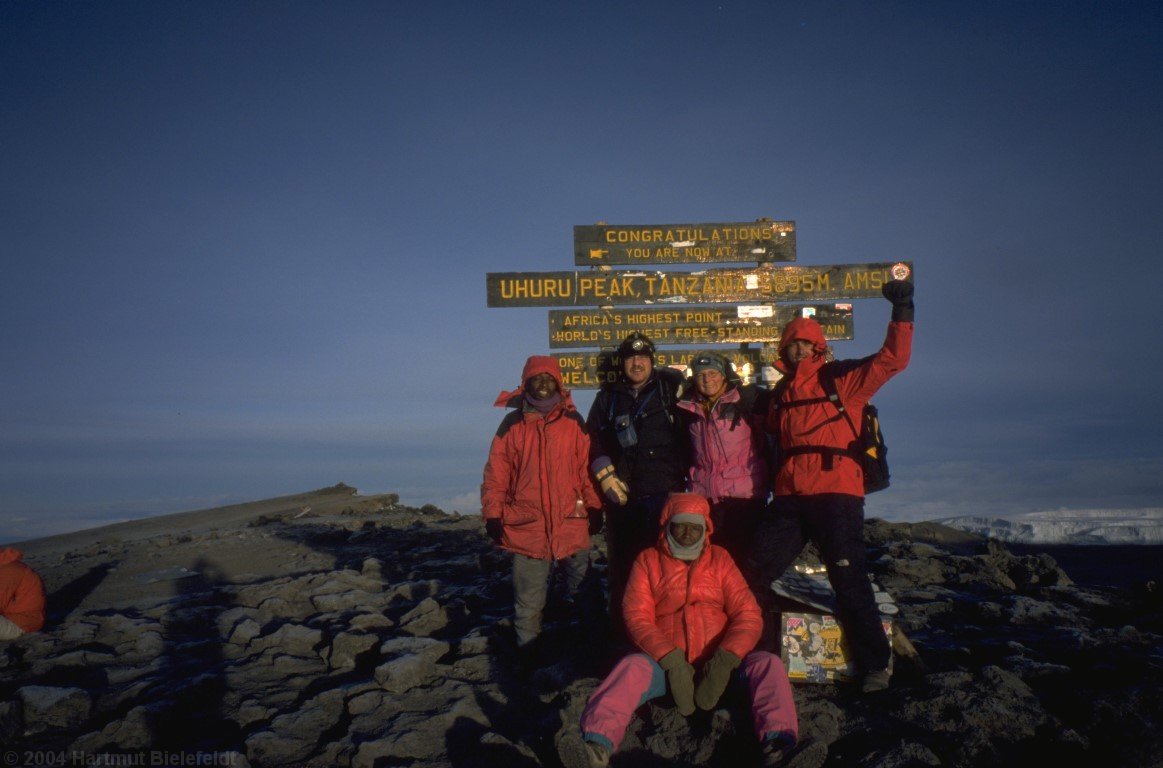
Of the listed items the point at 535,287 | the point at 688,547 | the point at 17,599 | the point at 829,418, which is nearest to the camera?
the point at 688,547

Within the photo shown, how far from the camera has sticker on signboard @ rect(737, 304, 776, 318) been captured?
28.3 ft

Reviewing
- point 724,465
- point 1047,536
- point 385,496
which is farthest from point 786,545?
point 385,496

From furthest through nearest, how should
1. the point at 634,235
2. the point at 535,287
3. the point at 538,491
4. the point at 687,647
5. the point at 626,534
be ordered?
1. the point at 634,235
2. the point at 535,287
3. the point at 626,534
4. the point at 538,491
5. the point at 687,647

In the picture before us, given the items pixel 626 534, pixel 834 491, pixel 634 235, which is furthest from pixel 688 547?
pixel 634 235

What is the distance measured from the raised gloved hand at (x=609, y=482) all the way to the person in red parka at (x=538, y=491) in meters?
0.15

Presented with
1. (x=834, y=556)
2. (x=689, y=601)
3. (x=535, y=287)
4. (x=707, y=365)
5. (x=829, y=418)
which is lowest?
(x=689, y=601)

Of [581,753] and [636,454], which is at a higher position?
[636,454]

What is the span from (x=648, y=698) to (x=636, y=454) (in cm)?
208

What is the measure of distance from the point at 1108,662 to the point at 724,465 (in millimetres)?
3125

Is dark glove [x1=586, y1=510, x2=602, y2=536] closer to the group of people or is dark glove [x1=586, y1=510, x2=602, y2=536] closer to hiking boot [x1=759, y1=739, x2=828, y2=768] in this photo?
the group of people

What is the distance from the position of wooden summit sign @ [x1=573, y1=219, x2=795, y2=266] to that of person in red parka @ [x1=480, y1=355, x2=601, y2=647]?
11.2 feet

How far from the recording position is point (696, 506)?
4559 mm

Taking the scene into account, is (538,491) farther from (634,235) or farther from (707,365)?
(634,235)

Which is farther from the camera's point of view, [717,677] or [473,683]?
[473,683]
